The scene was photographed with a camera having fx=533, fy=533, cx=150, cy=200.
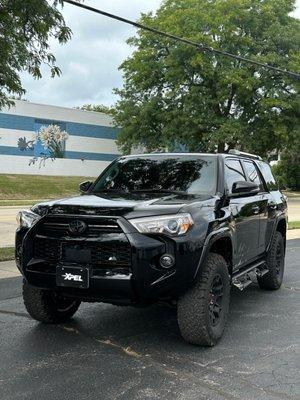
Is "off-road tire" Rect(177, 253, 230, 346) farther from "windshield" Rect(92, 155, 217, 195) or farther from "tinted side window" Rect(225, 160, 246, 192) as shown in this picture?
"tinted side window" Rect(225, 160, 246, 192)

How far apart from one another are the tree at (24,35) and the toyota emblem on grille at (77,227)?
502 centimetres

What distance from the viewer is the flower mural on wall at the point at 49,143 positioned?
41125mm

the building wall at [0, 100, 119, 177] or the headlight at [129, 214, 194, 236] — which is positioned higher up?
the building wall at [0, 100, 119, 177]

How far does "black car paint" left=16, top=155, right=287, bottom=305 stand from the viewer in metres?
4.43

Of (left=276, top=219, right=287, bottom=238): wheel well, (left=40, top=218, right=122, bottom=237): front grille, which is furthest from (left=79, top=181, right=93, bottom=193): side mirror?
(left=276, top=219, right=287, bottom=238): wheel well

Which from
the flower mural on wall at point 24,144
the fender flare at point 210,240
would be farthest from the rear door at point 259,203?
the flower mural on wall at point 24,144

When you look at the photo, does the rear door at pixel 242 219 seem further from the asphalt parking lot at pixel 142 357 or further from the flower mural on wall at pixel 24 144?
the flower mural on wall at pixel 24 144

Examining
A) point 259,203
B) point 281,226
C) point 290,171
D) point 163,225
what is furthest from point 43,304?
point 290,171

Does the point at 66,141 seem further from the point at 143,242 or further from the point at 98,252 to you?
the point at 143,242

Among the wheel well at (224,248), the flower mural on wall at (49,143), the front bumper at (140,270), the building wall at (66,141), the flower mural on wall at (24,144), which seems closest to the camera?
the front bumper at (140,270)

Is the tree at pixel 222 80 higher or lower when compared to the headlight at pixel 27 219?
higher

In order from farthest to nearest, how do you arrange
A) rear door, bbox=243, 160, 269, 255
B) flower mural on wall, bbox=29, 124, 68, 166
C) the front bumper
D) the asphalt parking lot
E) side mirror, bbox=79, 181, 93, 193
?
flower mural on wall, bbox=29, 124, 68, 166
rear door, bbox=243, 160, 269, 255
side mirror, bbox=79, 181, 93, 193
the front bumper
the asphalt parking lot

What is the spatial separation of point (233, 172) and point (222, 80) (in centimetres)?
2855

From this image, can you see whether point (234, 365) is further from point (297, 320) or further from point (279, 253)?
point (279, 253)
